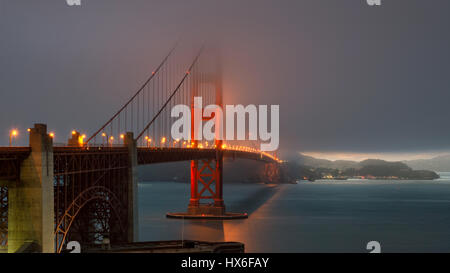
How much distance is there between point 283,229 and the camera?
245 feet

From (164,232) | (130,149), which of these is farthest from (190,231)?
(130,149)

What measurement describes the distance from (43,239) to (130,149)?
63.1 feet

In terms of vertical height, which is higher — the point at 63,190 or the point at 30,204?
the point at 63,190

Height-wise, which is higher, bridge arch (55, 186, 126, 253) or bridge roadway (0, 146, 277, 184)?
bridge roadway (0, 146, 277, 184)

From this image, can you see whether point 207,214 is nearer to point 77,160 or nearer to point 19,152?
point 77,160

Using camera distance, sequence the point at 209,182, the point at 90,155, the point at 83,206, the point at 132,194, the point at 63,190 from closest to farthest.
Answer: the point at 63,190 → the point at 90,155 → the point at 83,206 → the point at 132,194 → the point at 209,182

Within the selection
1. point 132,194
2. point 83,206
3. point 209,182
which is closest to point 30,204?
point 83,206

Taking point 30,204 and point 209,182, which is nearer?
point 30,204

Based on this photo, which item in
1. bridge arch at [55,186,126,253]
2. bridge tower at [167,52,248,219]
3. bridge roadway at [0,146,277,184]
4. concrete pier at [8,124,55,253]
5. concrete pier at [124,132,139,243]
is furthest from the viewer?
bridge tower at [167,52,248,219]

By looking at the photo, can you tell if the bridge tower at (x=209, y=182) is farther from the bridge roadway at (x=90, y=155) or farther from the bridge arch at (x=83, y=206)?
the bridge arch at (x=83, y=206)

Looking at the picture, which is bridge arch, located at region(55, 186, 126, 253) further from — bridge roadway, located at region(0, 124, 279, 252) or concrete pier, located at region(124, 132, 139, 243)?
concrete pier, located at region(124, 132, 139, 243)

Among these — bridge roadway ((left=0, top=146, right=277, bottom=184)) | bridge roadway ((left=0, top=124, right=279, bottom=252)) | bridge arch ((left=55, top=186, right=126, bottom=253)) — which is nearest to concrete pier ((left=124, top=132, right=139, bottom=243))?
bridge roadway ((left=0, top=124, right=279, bottom=252))

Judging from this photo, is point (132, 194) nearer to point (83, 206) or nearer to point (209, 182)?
point (83, 206)
